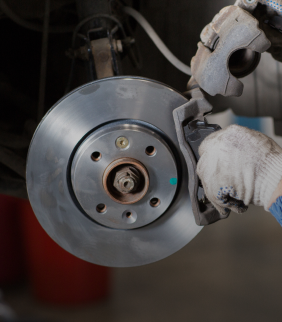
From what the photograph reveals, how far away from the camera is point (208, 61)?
429mm

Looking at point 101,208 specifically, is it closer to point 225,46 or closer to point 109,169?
point 109,169

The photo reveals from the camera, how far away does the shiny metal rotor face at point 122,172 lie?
45 centimetres

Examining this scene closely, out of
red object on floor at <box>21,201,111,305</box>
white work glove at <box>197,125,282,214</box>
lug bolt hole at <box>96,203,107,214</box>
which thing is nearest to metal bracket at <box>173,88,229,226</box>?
white work glove at <box>197,125,282,214</box>

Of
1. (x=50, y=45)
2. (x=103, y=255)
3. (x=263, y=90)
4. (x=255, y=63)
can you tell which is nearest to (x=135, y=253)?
(x=103, y=255)

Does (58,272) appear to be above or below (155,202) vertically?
below

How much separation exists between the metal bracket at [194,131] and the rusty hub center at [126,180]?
7cm

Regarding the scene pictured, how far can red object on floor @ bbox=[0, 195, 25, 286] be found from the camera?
4.09 ft

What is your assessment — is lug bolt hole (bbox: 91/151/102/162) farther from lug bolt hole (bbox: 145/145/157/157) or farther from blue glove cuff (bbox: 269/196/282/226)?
blue glove cuff (bbox: 269/196/282/226)

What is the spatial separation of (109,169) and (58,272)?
98cm

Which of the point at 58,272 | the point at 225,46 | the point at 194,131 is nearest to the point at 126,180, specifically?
the point at 194,131

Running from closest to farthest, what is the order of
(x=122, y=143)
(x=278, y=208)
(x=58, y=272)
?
(x=278, y=208) < (x=122, y=143) < (x=58, y=272)

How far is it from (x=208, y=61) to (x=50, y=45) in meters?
0.66

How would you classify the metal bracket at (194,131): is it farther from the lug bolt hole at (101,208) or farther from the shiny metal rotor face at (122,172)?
the lug bolt hole at (101,208)

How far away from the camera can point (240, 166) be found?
385mm
